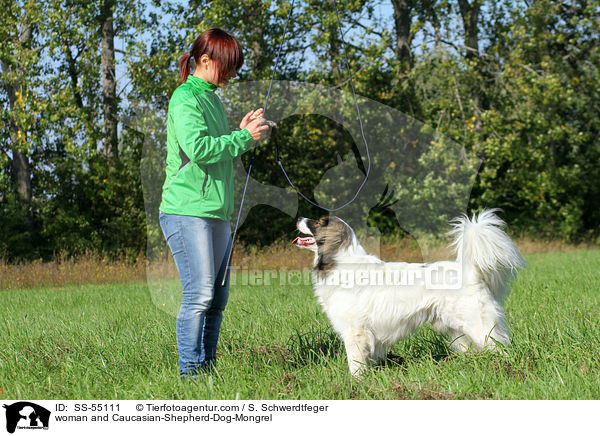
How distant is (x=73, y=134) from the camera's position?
40.3 ft

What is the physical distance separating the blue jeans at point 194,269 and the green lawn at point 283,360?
0.22 metres

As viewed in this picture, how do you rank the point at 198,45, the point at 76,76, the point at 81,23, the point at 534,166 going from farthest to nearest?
the point at 534,166 → the point at 76,76 → the point at 81,23 → the point at 198,45

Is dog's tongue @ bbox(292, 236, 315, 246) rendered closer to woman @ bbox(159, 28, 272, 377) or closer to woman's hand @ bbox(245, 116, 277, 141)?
woman @ bbox(159, 28, 272, 377)

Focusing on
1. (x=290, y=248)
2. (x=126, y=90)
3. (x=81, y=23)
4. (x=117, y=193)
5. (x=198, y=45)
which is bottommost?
(x=290, y=248)

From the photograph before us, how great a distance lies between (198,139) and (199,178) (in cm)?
25

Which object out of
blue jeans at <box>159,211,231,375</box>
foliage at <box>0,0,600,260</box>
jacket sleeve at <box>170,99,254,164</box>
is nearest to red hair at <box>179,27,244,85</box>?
jacket sleeve at <box>170,99,254,164</box>

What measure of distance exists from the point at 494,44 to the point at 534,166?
420 centimetres

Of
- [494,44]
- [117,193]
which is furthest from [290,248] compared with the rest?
[494,44]

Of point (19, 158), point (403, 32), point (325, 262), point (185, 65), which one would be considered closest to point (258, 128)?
point (185, 65)

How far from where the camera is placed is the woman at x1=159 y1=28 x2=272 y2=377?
9.62 feet

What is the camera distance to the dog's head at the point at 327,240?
12.4 feet

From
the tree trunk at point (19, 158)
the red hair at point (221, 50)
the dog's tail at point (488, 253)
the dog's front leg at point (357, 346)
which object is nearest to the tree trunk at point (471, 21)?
the tree trunk at point (19, 158)

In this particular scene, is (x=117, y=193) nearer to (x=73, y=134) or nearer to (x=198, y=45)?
(x=73, y=134)
